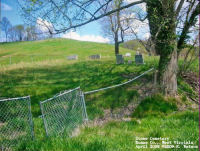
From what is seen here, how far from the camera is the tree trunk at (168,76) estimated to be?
697cm

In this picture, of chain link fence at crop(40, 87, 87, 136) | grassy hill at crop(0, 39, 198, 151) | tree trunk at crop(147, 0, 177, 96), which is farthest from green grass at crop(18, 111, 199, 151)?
tree trunk at crop(147, 0, 177, 96)

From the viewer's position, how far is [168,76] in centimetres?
705

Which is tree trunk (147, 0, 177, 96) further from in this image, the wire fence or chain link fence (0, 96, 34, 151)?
chain link fence (0, 96, 34, 151)

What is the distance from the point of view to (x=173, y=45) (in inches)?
273

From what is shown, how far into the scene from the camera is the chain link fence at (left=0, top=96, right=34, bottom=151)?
384cm

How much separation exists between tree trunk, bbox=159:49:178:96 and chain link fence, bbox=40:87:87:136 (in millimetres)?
3574

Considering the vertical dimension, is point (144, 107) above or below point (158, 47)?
below

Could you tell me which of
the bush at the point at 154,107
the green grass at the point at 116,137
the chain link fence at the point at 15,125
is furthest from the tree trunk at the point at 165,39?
the chain link fence at the point at 15,125

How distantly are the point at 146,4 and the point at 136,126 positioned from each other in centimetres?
474

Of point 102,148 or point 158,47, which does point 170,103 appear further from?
point 102,148

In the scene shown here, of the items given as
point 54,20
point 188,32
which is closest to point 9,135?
point 54,20

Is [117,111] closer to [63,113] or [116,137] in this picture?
[63,113]

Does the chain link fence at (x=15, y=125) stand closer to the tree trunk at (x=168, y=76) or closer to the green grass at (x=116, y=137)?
the green grass at (x=116, y=137)

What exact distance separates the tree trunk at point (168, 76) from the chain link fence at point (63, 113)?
141 inches
